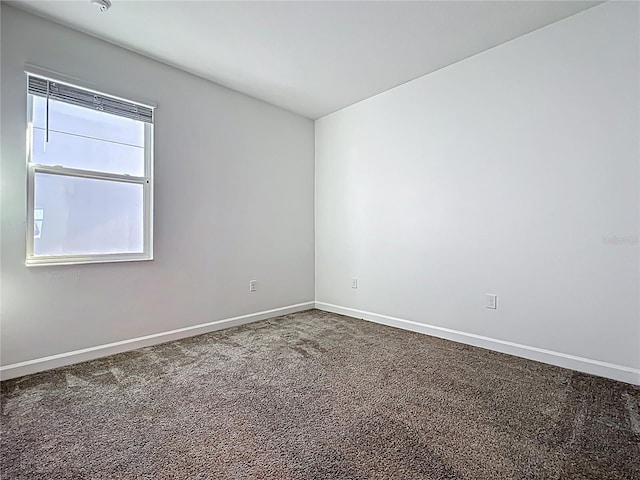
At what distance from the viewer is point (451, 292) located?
3158mm

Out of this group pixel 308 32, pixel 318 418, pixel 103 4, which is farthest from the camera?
pixel 308 32

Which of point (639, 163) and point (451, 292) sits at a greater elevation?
point (639, 163)

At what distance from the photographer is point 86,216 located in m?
2.68

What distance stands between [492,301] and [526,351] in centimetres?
45

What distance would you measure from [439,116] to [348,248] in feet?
5.88

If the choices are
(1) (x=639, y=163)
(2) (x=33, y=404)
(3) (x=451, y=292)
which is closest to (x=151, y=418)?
(2) (x=33, y=404)

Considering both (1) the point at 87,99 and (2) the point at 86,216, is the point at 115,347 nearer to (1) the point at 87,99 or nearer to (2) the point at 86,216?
(2) the point at 86,216

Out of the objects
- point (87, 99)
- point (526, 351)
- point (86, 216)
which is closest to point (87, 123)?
point (87, 99)

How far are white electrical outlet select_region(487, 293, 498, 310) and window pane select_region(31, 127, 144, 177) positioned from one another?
3.30m

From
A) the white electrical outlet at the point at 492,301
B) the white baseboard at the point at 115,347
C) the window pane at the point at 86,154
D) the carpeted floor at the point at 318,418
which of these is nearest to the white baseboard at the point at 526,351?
the carpeted floor at the point at 318,418

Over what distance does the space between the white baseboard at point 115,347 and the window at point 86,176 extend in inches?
28.3

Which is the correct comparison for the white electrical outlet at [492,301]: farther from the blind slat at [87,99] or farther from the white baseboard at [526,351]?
the blind slat at [87,99]

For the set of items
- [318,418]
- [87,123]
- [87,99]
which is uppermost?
[87,99]

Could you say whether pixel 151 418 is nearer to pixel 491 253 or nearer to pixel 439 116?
pixel 491 253
